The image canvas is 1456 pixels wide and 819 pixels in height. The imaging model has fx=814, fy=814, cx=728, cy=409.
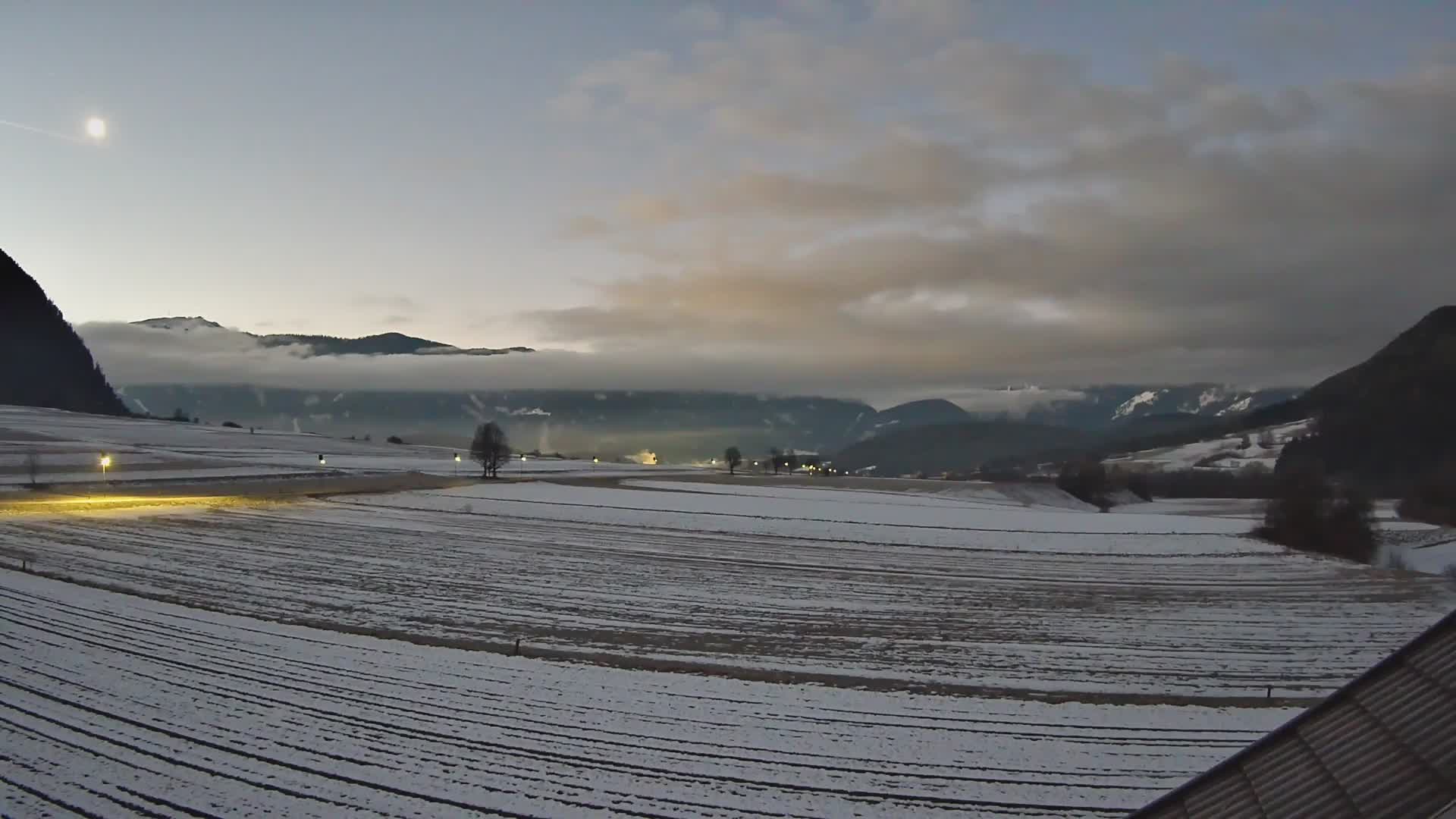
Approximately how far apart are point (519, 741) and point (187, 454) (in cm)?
13062

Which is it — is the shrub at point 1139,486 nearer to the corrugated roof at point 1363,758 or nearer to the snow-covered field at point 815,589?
the snow-covered field at point 815,589

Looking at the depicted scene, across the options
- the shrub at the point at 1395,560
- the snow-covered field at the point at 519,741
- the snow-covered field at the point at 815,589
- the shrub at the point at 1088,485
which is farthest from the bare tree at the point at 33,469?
the shrub at the point at 1088,485

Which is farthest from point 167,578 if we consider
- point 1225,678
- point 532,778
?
point 1225,678

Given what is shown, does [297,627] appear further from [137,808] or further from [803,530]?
[803,530]

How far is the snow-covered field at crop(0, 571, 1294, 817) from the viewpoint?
1622cm

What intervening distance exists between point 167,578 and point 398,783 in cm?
2799

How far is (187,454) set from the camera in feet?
407

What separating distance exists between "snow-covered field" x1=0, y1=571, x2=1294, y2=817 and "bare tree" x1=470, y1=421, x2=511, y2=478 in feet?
292

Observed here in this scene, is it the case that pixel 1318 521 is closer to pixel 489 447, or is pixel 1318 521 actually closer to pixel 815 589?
pixel 815 589

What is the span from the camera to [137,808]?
15422 millimetres

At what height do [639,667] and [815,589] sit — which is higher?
[639,667]

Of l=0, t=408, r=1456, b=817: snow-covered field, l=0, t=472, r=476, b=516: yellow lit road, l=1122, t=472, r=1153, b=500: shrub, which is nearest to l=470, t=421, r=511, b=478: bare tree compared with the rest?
l=0, t=472, r=476, b=516: yellow lit road

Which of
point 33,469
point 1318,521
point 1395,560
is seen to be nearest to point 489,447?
point 33,469

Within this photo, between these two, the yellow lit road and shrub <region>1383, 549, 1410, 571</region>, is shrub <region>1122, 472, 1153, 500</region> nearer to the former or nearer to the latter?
shrub <region>1383, 549, 1410, 571</region>
